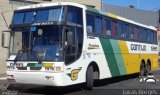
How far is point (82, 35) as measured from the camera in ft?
47.1

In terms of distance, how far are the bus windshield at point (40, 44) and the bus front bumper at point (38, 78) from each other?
51 cm

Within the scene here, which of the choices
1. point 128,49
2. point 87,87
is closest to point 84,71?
point 87,87

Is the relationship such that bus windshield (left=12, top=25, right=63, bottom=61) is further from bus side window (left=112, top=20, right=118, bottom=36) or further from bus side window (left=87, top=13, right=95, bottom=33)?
bus side window (left=112, top=20, right=118, bottom=36)

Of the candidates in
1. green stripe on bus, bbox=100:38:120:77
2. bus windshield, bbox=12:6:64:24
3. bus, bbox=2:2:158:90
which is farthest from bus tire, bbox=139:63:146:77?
bus windshield, bbox=12:6:64:24

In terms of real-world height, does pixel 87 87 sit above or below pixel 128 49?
below

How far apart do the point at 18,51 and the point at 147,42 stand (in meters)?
11.4

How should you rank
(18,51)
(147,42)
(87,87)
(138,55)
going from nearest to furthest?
(18,51) < (87,87) < (138,55) < (147,42)

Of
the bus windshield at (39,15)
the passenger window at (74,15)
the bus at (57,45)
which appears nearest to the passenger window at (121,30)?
the bus at (57,45)

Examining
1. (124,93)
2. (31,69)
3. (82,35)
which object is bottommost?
(124,93)

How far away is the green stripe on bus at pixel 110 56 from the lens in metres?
16.4

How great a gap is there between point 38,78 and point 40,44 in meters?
1.19

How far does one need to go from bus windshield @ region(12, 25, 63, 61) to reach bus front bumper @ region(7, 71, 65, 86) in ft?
1.67

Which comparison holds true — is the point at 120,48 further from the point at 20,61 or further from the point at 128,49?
the point at 20,61

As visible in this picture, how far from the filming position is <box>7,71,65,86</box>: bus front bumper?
12805mm
